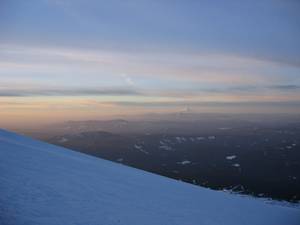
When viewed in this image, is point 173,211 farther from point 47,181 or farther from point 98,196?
point 47,181

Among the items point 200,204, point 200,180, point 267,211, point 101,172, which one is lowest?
point 200,180

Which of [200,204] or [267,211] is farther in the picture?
[267,211]

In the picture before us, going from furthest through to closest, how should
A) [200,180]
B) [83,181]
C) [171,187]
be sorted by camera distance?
A: 1. [200,180]
2. [171,187]
3. [83,181]

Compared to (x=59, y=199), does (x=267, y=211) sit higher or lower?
lower

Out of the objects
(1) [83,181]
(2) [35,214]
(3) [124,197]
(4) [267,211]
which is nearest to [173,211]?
(3) [124,197]

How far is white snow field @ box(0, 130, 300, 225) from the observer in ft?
34.6

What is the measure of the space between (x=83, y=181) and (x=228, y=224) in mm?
6985

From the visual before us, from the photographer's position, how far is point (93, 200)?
43.4 ft

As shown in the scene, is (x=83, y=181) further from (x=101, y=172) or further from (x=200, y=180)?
(x=200, y=180)

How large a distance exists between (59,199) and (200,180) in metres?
185

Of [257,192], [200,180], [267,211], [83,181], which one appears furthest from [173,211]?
[200,180]

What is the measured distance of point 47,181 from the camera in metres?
13.9

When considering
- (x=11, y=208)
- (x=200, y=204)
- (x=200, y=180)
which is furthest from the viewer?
(x=200, y=180)

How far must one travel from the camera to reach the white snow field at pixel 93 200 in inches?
415
